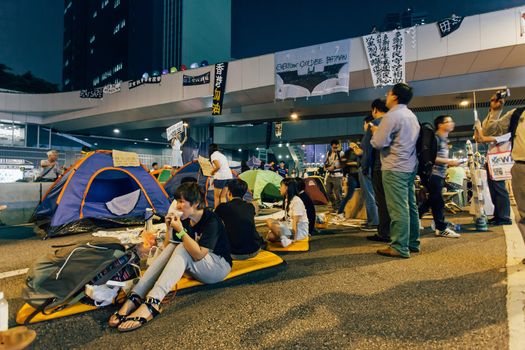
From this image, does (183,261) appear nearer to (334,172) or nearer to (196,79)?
(334,172)

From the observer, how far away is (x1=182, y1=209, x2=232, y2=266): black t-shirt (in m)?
2.40

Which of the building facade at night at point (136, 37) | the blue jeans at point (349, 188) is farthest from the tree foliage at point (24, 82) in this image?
the blue jeans at point (349, 188)

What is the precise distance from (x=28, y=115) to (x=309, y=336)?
25.5 m

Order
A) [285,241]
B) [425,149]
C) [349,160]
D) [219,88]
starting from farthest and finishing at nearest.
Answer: [219,88] → [349,160] → [285,241] → [425,149]

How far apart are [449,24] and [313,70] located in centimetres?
460

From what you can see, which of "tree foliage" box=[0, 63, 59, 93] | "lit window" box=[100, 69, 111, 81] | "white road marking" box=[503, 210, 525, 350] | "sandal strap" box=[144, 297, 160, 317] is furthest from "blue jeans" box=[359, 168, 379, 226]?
"lit window" box=[100, 69, 111, 81]

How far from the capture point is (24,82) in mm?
28047

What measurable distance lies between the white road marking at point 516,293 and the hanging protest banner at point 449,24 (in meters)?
8.48

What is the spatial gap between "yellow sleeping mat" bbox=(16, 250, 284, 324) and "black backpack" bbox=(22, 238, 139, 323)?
41 millimetres

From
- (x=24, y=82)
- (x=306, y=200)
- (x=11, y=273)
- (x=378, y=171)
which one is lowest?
(x=11, y=273)

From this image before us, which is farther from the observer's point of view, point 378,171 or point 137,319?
point 378,171

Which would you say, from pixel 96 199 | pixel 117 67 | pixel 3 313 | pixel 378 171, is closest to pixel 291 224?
pixel 378 171

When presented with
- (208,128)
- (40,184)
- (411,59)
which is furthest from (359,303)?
(208,128)

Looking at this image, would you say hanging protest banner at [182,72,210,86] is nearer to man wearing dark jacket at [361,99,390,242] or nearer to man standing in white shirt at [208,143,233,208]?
man standing in white shirt at [208,143,233,208]
